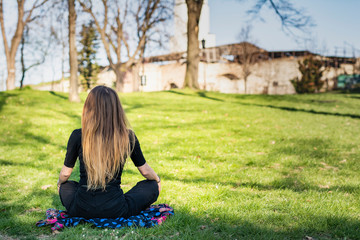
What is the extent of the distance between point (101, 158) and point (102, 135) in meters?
0.26

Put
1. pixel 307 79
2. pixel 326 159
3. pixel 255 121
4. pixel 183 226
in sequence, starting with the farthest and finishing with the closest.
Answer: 1. pixel 307 79
2. pixel 255 121
3. pixel 326 159
4. pixel 183 226

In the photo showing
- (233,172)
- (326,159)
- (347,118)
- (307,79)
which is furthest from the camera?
(307,79)

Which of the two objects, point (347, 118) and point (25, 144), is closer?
point (25, 144)

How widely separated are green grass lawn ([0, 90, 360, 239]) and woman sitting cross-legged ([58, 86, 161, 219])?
31 cm

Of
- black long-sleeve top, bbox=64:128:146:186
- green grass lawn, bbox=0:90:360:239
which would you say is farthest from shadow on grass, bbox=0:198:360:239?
black long-sleeve top, bbox=64:128:146:186

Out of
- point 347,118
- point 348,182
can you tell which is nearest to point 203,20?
point 347,118

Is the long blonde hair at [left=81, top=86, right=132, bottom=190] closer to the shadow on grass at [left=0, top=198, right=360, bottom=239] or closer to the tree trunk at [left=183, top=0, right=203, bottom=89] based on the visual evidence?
the shadow on grass at [left=0, top=198, right=360, bottom=239]

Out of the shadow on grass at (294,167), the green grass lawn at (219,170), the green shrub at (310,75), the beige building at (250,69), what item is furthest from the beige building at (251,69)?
the shadow on grass at (294,167)

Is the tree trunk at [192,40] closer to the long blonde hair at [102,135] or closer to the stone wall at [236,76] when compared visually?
the stone wall at [236,76]

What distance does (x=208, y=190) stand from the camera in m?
4.96

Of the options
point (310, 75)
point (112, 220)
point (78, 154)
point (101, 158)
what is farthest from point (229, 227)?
point (310, 75)

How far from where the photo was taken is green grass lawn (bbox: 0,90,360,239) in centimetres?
354

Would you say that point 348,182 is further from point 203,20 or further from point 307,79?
point 203,20

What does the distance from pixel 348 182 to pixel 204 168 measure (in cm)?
289
